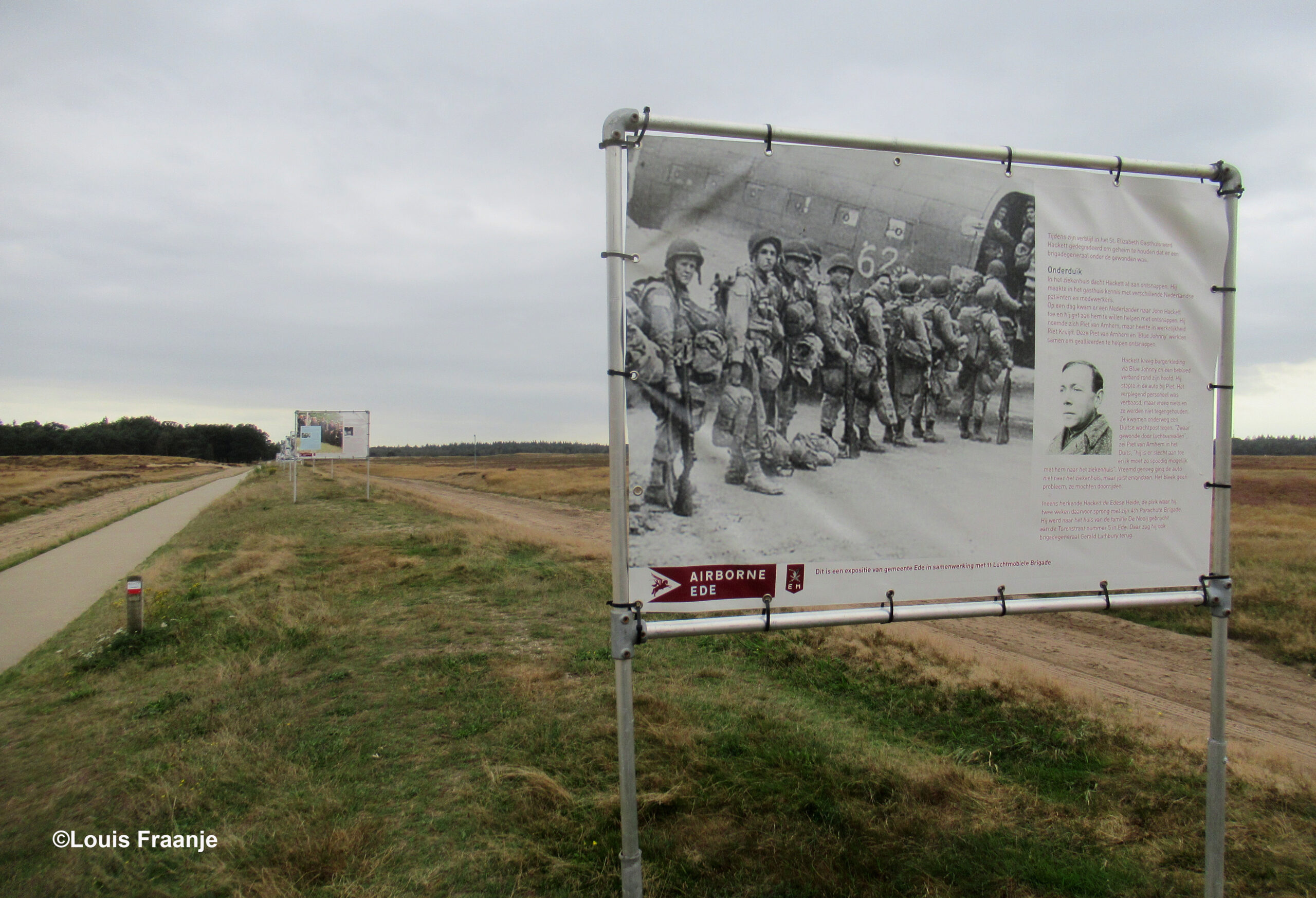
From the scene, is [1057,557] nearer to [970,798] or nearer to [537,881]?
[970,798]

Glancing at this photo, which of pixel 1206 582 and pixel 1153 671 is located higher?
pixel 1206 582

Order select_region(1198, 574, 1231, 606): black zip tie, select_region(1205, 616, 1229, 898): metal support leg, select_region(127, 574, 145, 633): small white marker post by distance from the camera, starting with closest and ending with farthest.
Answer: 1. select_region(1205, 616, 1229, 898): metal support leg
2. select_region(1198, 574, 1231, 606): black zip tie
3. select_region(127, 574, 145, 633): small white marker post

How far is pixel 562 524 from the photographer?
2370 cm

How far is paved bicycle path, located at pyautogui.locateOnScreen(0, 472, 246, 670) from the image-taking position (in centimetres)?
1060

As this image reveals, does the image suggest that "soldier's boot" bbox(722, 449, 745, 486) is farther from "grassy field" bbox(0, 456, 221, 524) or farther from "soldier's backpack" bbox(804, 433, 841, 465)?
"grassy field" bbox(0, 456, 221, 524)

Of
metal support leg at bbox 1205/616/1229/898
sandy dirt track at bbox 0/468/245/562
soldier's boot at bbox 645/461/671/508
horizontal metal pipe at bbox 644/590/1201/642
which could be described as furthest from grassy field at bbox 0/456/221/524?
metal support leg at bbox 1205/616/1229/898

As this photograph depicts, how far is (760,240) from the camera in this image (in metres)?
2.94

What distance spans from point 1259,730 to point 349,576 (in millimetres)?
12085

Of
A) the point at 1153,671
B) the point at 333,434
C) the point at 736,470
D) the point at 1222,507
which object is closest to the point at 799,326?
the point at 736,470

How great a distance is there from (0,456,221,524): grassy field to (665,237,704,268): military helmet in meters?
43.2

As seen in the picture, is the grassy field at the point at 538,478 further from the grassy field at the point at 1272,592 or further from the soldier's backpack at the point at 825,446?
the soldier's backpack at the point at 825,446

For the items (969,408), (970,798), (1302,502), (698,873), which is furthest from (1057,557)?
(1302,502)

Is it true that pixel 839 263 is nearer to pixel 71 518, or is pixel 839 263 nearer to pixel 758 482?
pixel 758 482

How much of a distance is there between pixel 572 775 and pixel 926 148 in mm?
4026
